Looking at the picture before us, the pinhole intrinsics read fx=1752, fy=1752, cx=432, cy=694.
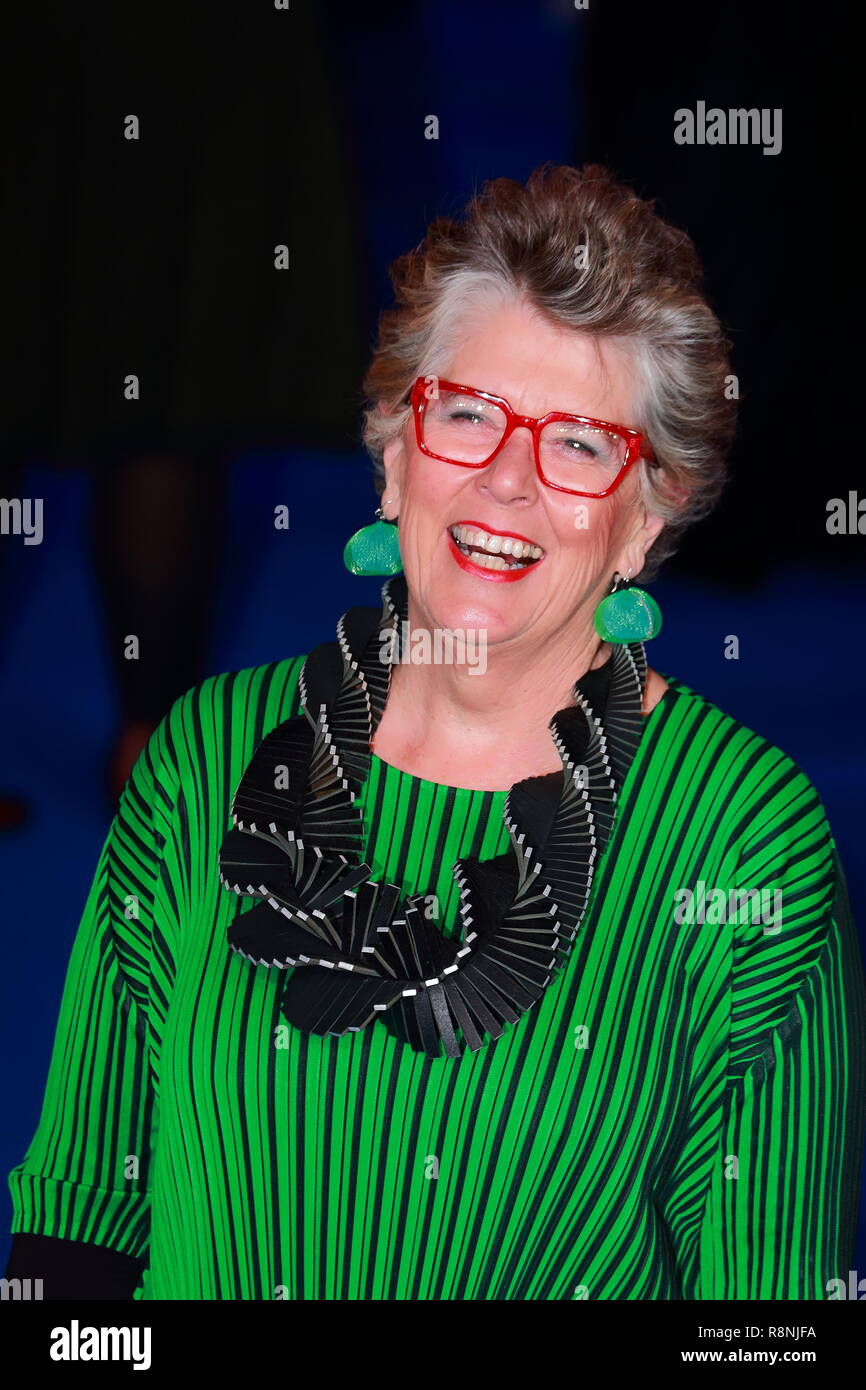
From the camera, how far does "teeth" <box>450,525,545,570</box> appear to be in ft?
6.15

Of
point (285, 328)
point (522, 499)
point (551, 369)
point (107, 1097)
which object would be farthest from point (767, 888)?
point (285, 328)

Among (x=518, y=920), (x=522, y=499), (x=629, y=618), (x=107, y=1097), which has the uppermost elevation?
(x=522, y=499)

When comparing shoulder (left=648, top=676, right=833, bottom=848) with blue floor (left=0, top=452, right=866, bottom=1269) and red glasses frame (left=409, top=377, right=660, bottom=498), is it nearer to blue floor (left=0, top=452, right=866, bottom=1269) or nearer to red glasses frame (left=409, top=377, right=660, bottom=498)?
red glasses frame (left=409, top=377, right=660, bottom=498)

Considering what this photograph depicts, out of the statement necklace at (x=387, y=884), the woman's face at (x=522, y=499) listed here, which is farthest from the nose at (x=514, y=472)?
the statement necklace at (x=387, y=884)

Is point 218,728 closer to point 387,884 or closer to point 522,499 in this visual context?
point 387,884

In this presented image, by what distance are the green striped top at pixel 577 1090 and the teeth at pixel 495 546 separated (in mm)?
265

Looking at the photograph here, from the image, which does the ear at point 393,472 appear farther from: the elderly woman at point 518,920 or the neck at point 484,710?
the neck at point 484,710

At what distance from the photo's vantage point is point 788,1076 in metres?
1.87

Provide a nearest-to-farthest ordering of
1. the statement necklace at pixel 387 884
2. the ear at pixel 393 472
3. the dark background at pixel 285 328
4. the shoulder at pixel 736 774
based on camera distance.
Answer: the statement necklace at pixel 387 884 → the shoulder at pixel 736 774 → the ear at pixel 393 472 → the dark background at pixel 285 328

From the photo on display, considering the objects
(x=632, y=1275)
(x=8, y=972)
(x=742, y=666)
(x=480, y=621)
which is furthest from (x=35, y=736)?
(x=632, y=1275)

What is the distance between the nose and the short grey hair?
0.13 m

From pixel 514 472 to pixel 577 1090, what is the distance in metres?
0.65

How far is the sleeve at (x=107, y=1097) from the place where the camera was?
6.66 feet

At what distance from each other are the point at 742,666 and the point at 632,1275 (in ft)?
4.46
